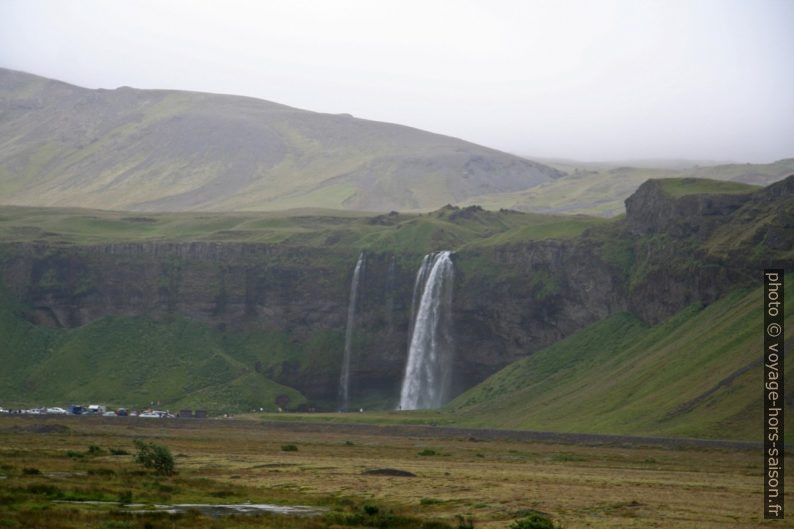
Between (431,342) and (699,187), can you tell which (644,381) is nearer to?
(699,187)

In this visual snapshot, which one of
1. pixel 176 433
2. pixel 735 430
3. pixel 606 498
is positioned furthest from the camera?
pixel 176 433

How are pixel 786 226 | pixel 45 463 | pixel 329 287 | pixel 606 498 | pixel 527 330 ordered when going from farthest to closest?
1. pixel 329 287
2. pixel 527 330
3. pixel 786 226
4. pixel 45 463
5. pixel 606 498

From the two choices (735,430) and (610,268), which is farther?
(610,268)

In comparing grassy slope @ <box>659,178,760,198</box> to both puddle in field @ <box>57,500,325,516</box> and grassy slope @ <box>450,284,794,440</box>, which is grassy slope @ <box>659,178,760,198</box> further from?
puddle in field @ <box>57,500,325,516</box>

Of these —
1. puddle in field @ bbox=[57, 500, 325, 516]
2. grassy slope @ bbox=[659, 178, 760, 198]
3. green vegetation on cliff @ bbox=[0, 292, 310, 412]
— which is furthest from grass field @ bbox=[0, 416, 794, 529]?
grassy slope @ bbox=[659, 178, 760, 198]

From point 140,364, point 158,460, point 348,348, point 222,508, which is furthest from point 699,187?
point 222,508

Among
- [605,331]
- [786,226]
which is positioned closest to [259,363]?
[605,331]

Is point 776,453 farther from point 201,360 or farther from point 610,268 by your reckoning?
point 201,360

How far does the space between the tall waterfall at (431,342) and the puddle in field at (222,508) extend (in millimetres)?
114651

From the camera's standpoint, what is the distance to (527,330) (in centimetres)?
18200

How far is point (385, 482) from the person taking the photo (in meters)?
78.6

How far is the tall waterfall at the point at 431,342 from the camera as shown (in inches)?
7190

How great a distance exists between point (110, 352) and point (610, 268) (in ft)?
248

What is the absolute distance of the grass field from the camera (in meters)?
58.8
